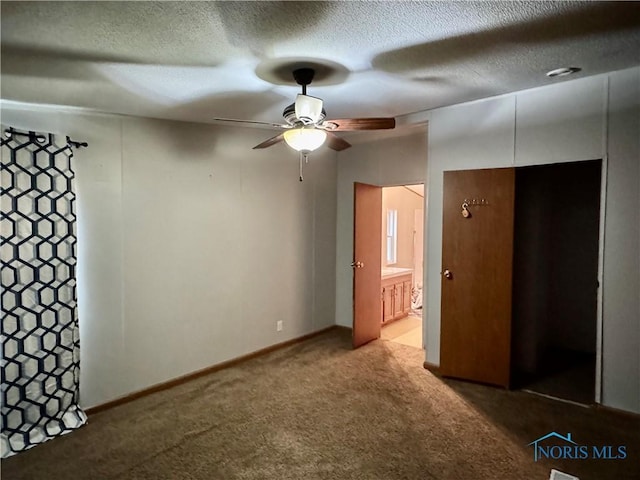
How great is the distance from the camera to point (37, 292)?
9.25ft

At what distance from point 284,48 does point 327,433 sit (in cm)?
267

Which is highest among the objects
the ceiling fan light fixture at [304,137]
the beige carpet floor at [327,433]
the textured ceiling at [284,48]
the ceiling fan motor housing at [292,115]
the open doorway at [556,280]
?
the textured ceiling at [284,48]

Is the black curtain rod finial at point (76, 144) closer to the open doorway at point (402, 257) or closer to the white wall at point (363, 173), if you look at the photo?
the white wall at point (363, 173)

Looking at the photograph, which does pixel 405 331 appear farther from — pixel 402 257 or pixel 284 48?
pixel 284 48

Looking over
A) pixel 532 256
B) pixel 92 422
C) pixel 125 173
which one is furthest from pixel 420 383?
pixel 125 173

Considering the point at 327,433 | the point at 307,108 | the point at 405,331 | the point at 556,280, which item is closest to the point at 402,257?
the point at 405,331

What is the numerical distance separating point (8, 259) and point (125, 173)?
1.10 m

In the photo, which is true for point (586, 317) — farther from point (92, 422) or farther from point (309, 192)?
point (92, 422)

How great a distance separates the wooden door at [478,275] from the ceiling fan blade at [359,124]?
138cm

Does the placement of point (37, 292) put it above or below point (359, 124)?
→ below

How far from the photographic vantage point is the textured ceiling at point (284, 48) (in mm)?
1866

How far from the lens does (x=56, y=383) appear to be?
2.93 m

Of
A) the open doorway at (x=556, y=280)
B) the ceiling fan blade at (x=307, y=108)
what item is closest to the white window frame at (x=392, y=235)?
the open doorway at (x=556, y=280)

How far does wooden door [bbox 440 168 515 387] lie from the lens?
3.46 m
